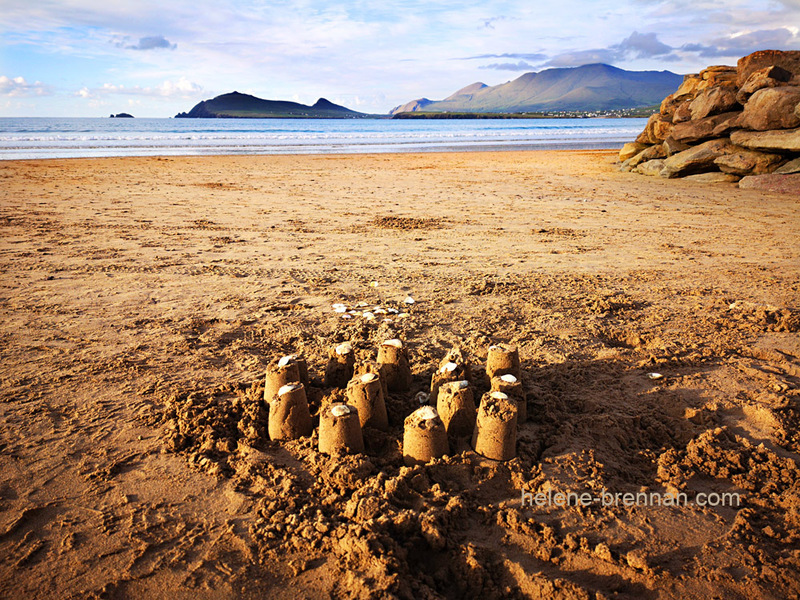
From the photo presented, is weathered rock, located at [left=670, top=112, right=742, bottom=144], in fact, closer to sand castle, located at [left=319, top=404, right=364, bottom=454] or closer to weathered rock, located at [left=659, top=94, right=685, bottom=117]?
weathered rock, located at [left=659, top=94, right=685, bottom=117]

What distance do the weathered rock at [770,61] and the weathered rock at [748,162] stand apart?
2190 millimetres

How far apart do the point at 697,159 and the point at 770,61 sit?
124 inches

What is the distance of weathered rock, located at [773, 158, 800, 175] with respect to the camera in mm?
11148

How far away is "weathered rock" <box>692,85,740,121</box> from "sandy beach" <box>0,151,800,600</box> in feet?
24.8

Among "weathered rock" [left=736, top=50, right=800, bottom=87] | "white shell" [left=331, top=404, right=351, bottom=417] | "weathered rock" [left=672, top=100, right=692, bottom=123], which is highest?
"weathered rock" [left=736, top=50, right=800, bottom=87]

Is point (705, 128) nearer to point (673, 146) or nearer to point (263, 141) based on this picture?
point (673, 146)

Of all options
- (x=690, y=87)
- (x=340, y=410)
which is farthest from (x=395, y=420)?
(x=690, y=87)

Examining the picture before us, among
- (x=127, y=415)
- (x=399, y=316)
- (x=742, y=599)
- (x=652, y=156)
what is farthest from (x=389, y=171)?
(x=742, y=599)

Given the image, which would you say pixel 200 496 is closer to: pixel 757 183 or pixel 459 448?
pixel 459 448

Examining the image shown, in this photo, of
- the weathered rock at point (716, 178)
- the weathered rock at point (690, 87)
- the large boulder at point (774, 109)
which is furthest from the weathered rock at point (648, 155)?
the large boulder at point (774, 109)

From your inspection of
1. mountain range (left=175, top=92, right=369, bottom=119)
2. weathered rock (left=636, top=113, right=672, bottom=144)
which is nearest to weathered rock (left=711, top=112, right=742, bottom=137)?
weathered rock (left=636, top=113, right=672, bottom=144)

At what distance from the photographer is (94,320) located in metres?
4.13

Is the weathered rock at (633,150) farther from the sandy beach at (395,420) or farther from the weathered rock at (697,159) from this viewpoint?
the sandy beach at (395,420)

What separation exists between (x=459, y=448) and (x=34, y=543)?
6.04 ft
